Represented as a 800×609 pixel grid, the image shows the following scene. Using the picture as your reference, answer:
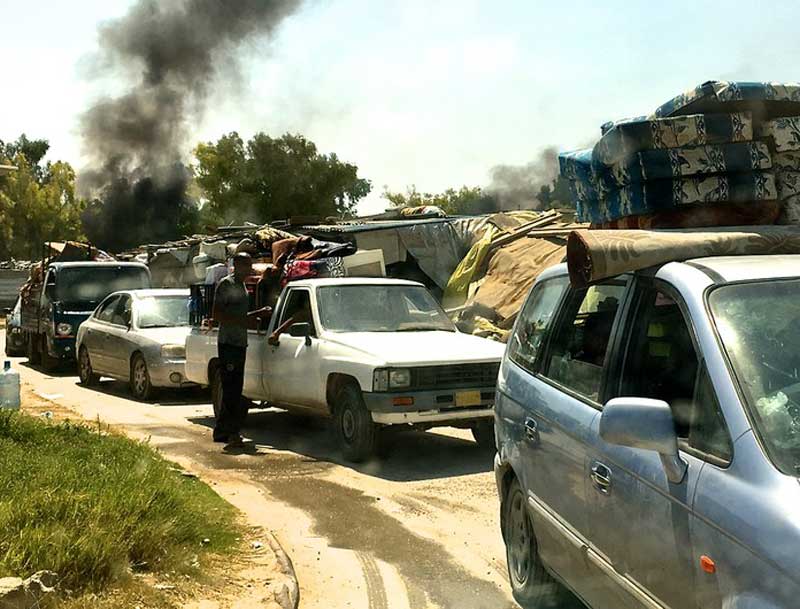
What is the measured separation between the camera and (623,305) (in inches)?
141

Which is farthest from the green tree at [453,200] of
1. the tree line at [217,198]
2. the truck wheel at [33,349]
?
the truck wheel at [33,349]

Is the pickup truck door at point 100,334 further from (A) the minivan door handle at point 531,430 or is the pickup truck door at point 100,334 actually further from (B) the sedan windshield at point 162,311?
(A) the minivan door handle at point 531,430

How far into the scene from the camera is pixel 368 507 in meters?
6.52

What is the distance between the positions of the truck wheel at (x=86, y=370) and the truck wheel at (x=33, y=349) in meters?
3.22

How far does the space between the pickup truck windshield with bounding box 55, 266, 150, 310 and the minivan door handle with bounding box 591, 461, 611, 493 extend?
15.0 meters

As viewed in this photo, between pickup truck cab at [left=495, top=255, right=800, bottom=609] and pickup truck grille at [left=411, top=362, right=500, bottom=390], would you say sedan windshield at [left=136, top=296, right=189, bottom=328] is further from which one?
pickup truck cab at [left=495, top=255, right=800, bottom=609]

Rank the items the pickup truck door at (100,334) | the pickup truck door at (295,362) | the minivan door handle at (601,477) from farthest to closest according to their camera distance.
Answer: the pickup truck door at (100,334), the pickup truck door at (295,362), the minivan door handle at (601,477)

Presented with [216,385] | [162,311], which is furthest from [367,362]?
[162,311]

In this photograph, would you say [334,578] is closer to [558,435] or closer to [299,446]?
[558,435]

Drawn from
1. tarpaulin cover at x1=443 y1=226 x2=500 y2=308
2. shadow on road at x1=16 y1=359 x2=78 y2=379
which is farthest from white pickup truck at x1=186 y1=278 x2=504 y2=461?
tarpaulin cover at x1=443 y1=226 x2=500 y2=308

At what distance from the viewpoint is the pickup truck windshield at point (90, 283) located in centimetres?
1684

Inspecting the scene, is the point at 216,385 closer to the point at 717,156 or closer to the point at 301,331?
the point at 301,331

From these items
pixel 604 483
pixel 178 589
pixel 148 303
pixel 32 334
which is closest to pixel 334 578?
pixel 178 589

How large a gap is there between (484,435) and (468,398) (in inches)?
31.7
